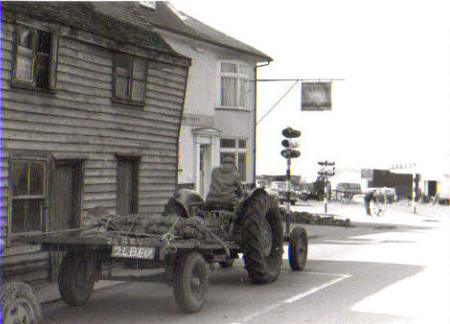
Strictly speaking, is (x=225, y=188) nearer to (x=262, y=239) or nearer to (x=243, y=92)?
(x=262, y=239)

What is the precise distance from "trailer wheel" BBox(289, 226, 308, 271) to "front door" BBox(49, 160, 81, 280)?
4133 mm

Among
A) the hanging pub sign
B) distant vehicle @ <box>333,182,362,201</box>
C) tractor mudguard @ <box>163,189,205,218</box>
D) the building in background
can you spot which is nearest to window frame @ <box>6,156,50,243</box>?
tractor mudguard @ <box>163,189,205,218</box>

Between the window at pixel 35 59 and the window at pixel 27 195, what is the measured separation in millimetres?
1420

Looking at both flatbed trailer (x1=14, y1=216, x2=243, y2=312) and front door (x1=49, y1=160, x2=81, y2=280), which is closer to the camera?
flatbed trailer (x1=14, y1=216, x2=243, y2=312)

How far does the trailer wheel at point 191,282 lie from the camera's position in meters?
8.77

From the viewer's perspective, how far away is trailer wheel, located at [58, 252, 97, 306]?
31.0ft

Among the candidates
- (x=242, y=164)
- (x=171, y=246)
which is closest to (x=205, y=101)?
(x=242, y=164)

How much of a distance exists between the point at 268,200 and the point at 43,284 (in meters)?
4.13

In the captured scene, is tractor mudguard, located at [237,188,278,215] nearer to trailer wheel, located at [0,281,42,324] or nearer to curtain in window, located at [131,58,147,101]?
trailer wheel, located at [0,281,42,324]

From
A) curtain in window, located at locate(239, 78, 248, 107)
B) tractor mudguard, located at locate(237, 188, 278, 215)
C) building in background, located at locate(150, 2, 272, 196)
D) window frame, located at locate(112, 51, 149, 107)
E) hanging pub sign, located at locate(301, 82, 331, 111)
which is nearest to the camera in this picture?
tractor mudguard, located at locate(237, 188, 278, 215)

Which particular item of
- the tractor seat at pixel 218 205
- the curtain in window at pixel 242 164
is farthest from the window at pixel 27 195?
the curtain in window at pixel 242 164

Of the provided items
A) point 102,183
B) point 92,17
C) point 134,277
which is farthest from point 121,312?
point 92,17

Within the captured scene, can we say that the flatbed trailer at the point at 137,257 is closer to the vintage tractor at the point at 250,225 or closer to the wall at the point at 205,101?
the vintage tractor at the point at 250,225

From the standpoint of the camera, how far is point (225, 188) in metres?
11.4
